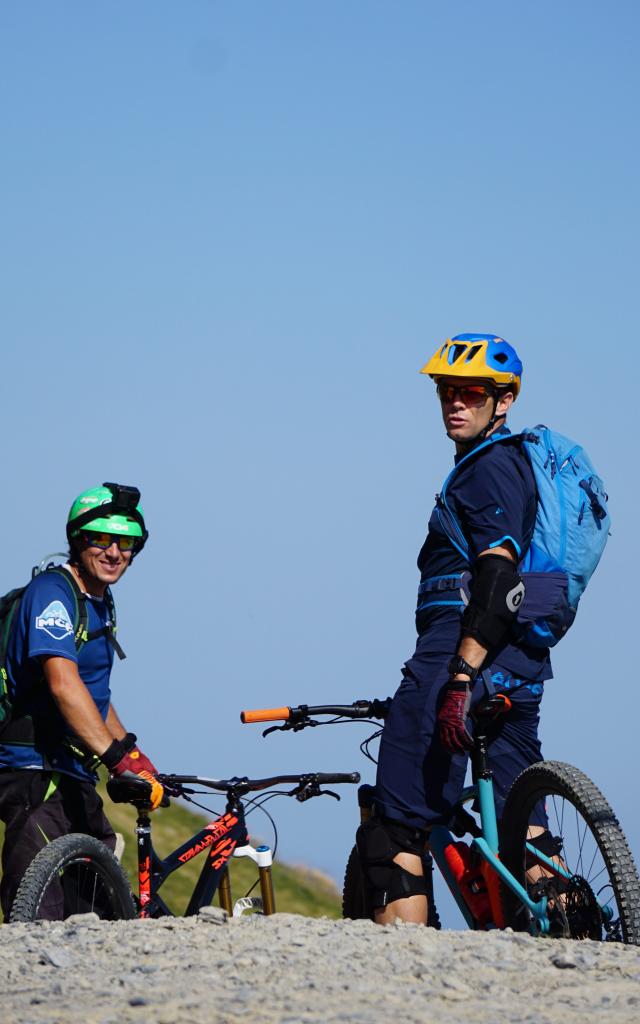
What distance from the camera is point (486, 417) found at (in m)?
7.20

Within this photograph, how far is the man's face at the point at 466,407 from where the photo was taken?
7164 mm

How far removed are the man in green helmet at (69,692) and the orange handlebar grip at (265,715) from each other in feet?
1.88

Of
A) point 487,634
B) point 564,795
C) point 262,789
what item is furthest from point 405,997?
point 262,789

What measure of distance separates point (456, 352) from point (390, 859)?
241cm

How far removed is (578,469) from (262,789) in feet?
7.94

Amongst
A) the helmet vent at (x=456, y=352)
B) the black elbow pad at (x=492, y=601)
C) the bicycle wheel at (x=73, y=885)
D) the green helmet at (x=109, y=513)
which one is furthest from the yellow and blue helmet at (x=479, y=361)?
the bicycle wheel at (x=73, y=885)

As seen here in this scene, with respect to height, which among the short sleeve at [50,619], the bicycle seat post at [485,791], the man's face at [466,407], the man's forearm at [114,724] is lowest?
the bicycle seat post at [485,791]

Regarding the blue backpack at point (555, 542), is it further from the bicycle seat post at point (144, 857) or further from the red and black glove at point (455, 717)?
the bicycle seat post at point (144, 857)

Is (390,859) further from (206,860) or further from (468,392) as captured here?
(468,392)

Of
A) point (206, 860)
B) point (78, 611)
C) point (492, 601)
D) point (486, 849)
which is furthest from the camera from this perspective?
point (206, 860)

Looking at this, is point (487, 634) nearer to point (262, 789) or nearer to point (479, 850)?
point (479, 850)

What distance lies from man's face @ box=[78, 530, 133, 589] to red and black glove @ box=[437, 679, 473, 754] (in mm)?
1902

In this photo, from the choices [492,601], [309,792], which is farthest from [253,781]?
[492,601]

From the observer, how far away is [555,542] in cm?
689
